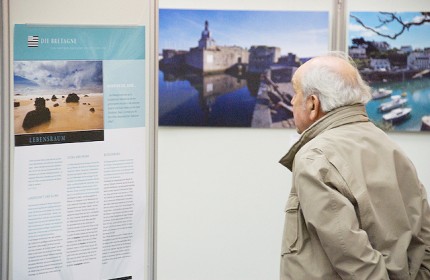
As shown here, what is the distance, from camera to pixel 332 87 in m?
1.98

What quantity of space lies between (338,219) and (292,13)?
210cm

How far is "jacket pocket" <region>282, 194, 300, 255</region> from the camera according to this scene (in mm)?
1857

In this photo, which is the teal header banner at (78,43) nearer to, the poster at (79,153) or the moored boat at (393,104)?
the poster at (79,153)

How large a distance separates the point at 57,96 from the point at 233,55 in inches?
68.6

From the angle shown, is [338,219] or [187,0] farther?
[187,0]

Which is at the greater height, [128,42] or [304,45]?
[304,45]

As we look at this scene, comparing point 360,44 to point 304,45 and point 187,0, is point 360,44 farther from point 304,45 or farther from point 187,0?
point 187,0

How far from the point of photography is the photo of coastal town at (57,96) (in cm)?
195

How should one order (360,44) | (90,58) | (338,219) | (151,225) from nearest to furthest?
1. (338,219)
2. (90,58)
3. (151,225)
4. (360,44)

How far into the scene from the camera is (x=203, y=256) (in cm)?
372

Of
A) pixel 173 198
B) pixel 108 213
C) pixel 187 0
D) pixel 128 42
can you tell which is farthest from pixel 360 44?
pixel 108 213

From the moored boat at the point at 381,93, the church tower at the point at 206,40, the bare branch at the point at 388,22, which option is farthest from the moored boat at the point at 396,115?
the church tower at the point at 206,40

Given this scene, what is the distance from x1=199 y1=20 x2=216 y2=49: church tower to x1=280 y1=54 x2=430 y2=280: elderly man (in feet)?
5.02

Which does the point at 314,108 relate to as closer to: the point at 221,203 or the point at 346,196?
the point at 346,196
